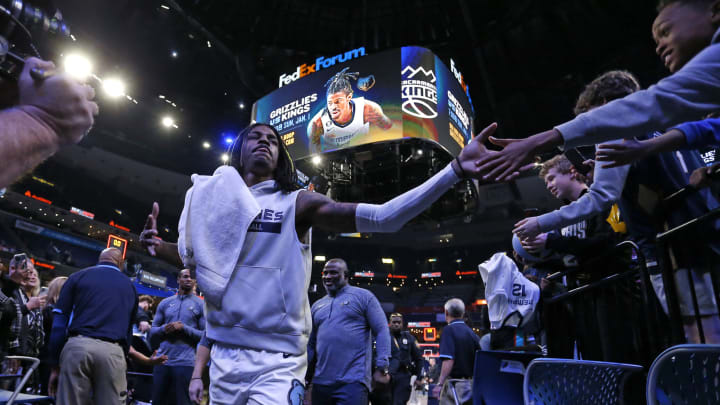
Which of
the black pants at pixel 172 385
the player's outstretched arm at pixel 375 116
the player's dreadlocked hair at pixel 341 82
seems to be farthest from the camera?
the player's dreadlocked hair at pixel 341 82

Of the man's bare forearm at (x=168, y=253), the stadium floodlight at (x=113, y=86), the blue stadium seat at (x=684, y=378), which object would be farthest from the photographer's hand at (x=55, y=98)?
the stadium floodlight at (x=113, y=86)

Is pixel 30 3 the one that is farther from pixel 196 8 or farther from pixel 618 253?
pixel 196 8

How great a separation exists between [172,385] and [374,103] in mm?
6043

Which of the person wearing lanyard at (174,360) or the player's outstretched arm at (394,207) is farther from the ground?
the player's outstretched arm at (394,207)

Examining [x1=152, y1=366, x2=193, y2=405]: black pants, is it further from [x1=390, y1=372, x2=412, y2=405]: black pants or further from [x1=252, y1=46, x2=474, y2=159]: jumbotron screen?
[x1=252, y1=46, x2=474, y2=159]: jumbotron screen

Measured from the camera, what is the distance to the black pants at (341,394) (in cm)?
400

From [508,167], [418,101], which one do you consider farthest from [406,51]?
[508,167]

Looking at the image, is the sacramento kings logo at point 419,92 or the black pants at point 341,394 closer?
the black pants at point 341,394

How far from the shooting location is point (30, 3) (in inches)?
112

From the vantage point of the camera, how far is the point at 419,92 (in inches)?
337

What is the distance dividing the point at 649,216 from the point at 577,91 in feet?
40.3

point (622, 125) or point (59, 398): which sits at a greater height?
point (622, 125)

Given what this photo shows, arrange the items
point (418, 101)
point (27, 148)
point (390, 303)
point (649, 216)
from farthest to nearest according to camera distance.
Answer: point (390, 303)
point (418, 101)
point (649, 216)
point (27, 148)

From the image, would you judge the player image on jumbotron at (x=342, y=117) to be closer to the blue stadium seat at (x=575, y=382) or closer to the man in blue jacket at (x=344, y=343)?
the man in blue jacket at (x=344, y=343)
